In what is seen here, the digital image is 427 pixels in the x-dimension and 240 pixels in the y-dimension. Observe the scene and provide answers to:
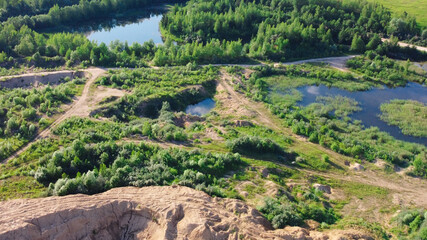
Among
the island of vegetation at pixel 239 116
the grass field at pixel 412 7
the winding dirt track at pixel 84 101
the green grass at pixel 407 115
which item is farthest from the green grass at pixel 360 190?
the grass field at pixel 412 7

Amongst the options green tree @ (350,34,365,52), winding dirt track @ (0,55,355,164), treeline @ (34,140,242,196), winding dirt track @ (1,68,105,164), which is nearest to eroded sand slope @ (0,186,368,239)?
treeline @ (34,140,242,196)

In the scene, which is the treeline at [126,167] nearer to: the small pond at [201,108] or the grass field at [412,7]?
the small pond at [201,108]

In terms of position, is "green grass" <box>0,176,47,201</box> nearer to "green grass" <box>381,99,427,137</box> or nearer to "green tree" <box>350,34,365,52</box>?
"green grass" <box>381,99,427,137</box>

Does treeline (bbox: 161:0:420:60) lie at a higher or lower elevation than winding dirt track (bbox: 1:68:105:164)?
higher

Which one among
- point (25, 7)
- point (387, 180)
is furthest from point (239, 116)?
point (25, 7)

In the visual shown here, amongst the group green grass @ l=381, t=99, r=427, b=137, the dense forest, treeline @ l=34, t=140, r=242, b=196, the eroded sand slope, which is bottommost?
green grass @ l=381, t=99, r=427, b=137

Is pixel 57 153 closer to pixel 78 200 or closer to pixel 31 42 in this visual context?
pixel 78 200

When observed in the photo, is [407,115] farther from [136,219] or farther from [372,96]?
[136,219]
